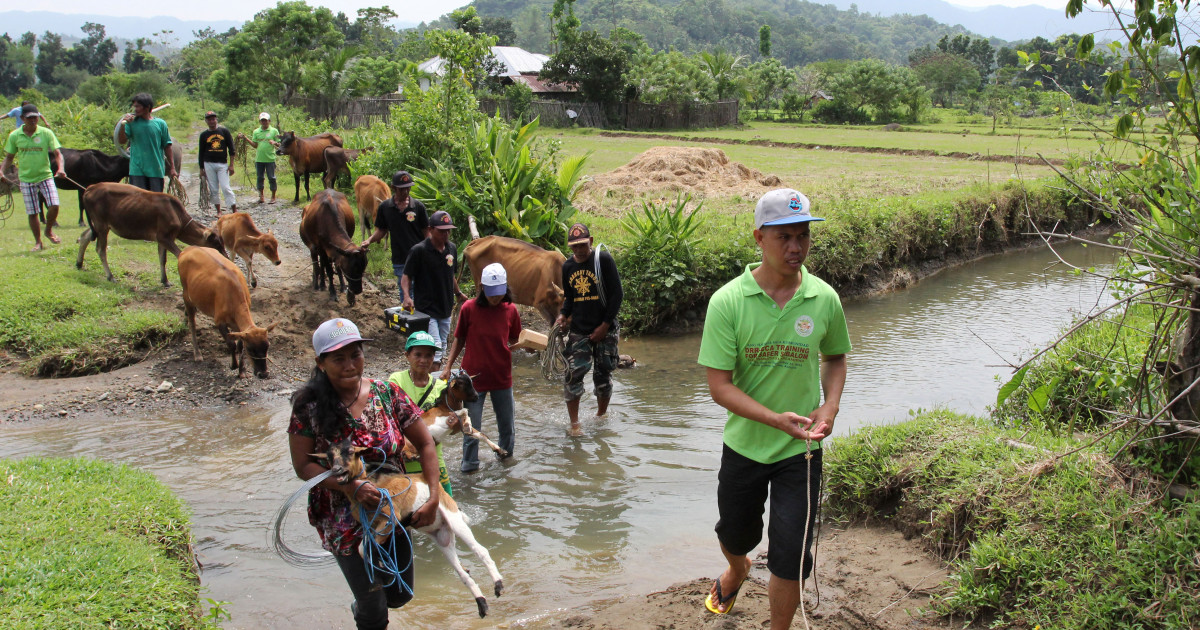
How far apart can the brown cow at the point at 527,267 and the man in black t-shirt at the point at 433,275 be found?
1696mm

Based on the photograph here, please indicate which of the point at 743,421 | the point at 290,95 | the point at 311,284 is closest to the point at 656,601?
the point at 743,421

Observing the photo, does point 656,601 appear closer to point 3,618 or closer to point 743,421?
point 743,421

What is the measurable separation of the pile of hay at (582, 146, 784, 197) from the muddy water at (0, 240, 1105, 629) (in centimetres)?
776

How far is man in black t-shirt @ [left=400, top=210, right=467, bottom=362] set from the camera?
772 cm

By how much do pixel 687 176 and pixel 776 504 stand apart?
1632 cm

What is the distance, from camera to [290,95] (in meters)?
39.9

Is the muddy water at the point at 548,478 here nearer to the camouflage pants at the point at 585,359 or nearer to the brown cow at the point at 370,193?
the camouflage pants at the point at 585,359

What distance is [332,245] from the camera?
36.3ft

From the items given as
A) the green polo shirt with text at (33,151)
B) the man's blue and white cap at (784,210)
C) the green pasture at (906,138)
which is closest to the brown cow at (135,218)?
the green polo shirt with text at (33,151)

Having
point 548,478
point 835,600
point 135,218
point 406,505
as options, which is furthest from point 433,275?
point 135,218

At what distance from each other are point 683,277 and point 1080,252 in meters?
11.4

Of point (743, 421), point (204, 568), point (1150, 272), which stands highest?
point (1150, 272)

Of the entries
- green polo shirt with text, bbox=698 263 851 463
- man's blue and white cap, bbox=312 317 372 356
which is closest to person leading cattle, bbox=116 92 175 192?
man's blue and white cap, bbox=312 317 372 356

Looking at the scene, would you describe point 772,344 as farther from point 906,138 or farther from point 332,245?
point 906,138
